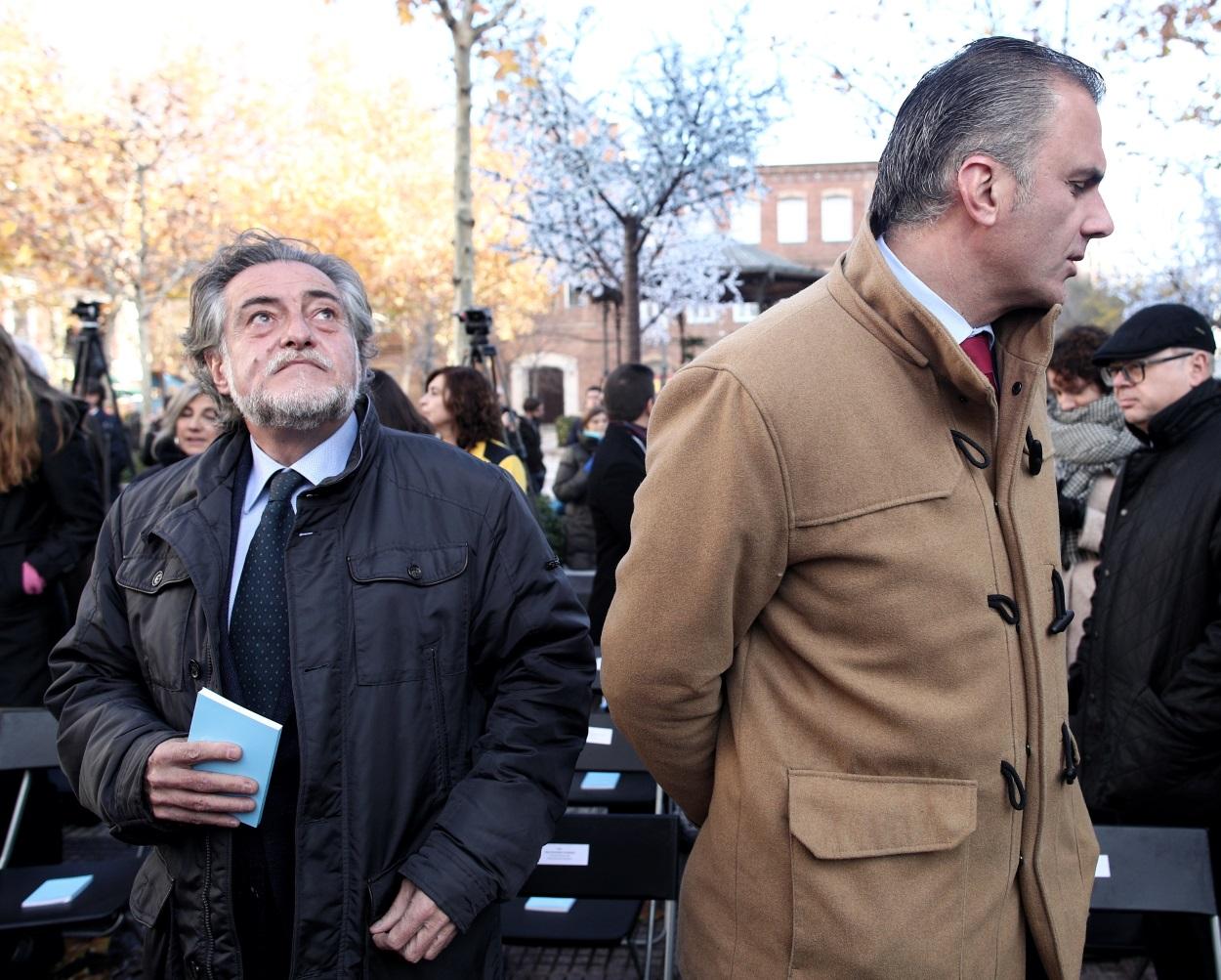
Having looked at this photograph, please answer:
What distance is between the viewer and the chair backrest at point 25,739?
133 inches

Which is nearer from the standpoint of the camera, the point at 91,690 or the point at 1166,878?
the point at 91,690

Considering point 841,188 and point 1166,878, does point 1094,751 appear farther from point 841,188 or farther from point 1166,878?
point 841,188

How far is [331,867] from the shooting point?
1.86 m

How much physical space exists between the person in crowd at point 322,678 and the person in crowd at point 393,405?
205 centimetres

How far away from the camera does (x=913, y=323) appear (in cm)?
159

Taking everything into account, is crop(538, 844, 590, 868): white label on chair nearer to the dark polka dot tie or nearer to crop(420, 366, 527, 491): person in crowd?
the dark polka dot tie

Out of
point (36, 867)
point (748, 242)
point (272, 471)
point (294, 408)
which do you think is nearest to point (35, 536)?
point (36, 867)

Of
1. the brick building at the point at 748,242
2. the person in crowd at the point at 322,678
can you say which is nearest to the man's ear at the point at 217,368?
the person in crowd at the point at 322,678

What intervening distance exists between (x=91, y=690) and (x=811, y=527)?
4.82ft

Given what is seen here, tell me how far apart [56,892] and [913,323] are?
3105 millimetres

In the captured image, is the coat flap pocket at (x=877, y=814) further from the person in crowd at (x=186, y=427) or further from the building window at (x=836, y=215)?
the building window at (x=836, y=215)

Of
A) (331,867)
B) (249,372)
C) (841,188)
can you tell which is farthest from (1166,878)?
(841,188)

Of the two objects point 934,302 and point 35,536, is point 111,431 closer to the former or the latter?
point 35,536

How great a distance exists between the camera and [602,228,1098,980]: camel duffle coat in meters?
1.54
